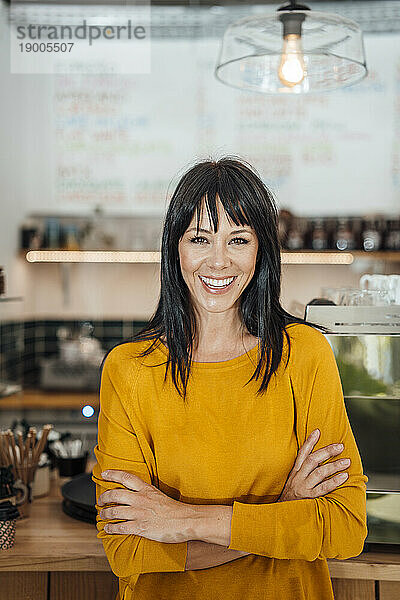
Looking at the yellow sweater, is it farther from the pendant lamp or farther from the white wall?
the white wall

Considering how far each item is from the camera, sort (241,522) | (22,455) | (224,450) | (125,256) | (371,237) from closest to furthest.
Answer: (241,522) < (224,450) < (22,455) < (125,256) < (371,237)

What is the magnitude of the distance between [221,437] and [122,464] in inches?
8.1

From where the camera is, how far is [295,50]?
204 cm

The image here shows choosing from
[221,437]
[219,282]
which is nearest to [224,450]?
[221,437]

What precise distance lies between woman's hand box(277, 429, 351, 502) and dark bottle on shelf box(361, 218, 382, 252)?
260cm

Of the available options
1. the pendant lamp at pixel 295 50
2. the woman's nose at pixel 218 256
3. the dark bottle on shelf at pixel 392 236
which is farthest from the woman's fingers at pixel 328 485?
the dark bottle on shelf at pixel 392 236

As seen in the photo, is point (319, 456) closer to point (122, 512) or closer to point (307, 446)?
point (307, 446)

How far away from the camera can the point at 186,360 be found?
141cm

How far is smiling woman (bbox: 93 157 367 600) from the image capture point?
1.30m

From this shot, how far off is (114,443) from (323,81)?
1448mm

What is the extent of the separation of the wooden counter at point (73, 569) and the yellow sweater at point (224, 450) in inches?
6.3

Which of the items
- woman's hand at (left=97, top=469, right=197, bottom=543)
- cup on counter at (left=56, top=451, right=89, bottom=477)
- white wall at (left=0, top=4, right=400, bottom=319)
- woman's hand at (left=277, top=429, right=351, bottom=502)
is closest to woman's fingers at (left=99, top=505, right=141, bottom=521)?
woman's hand at (left=97, top=469, right=197, bottom=543)

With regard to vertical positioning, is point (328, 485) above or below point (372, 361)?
below

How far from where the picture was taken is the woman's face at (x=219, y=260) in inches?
53.1
